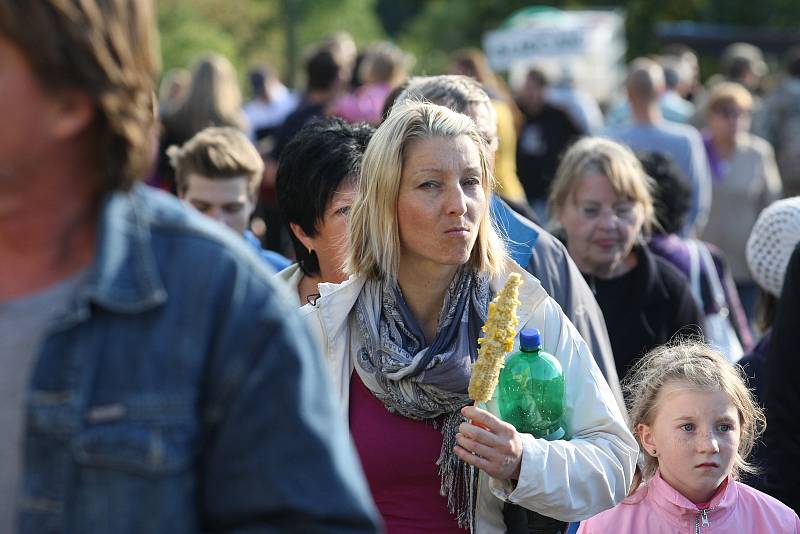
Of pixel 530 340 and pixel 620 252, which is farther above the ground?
pixel 530 340

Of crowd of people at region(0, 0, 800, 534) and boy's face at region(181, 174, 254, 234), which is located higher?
crowd of people at region(0, 0, 800, 534)

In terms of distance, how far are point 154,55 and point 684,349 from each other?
2.73 m

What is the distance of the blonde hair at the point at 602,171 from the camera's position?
5.44m

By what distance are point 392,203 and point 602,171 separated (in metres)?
2.01

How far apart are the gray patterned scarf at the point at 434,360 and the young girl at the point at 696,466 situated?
0.66 metres

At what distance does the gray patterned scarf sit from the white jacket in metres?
0.05

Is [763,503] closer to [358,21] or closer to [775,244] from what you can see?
[775,244]

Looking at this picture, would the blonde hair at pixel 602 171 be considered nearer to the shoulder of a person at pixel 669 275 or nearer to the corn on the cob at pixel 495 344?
the shoulder of a person at pixel 669 275

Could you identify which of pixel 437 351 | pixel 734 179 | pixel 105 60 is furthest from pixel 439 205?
pixel 734 179

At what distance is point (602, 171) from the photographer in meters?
5.46

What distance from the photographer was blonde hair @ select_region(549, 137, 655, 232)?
17.9 ft

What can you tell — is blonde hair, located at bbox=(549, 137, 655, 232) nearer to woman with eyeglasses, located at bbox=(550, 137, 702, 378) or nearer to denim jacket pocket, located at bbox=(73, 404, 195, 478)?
woman with eyeglasses, located at bbox=(550, 137, 702, 378)

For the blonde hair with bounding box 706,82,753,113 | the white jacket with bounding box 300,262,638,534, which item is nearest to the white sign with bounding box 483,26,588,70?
the blonde hair with bounding box 706,82,753,113

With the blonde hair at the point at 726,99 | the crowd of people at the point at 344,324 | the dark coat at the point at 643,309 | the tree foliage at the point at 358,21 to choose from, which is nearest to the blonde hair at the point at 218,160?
the crowd of people at the point at 344,324
